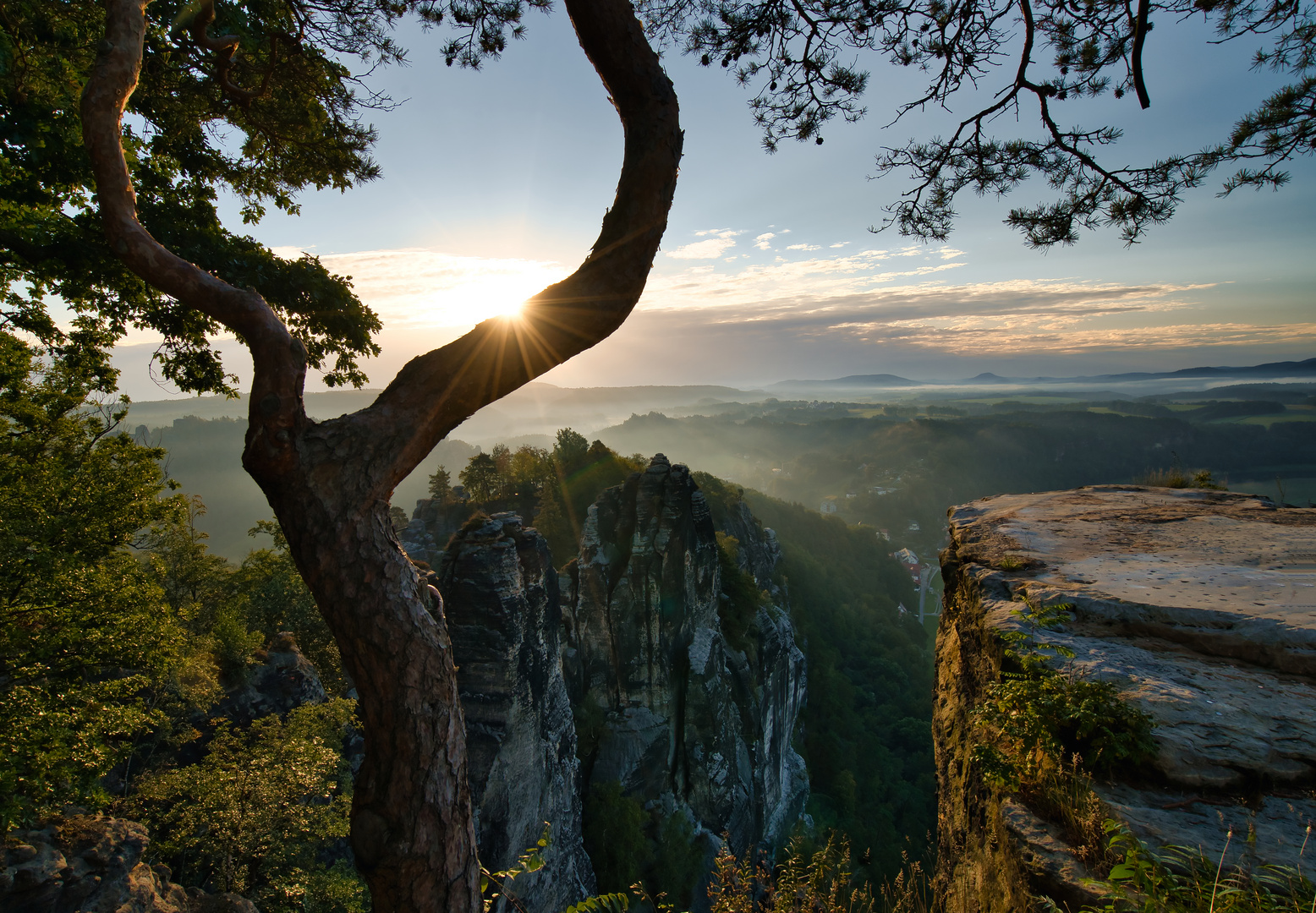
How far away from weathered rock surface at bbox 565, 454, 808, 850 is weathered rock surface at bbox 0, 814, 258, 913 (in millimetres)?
17611

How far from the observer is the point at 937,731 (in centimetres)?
519

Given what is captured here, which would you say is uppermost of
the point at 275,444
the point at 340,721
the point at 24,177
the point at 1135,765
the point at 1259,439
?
the point at 24,177

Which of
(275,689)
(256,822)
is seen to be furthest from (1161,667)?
(275,689)

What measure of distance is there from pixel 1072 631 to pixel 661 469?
23698 mm

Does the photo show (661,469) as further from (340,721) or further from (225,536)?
(225,536)

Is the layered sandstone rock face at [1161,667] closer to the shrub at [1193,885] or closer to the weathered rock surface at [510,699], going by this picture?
the shrub at [1193,885]

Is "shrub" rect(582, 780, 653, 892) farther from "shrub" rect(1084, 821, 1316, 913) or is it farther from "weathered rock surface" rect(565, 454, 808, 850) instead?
"shrub" rect(1084, 821, 1316, 913)

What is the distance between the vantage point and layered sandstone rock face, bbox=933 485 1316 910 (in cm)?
251

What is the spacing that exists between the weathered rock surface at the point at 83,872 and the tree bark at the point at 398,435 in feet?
31.3

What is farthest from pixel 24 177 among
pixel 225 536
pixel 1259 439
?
pixel 1259 439

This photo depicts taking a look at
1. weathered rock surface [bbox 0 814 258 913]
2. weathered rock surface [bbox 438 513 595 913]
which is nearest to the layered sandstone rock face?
weathered rock surface [bbox 0 814 258 913]

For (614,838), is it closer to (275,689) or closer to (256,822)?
(275,689)

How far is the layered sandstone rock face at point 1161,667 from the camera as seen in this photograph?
2.51 metres

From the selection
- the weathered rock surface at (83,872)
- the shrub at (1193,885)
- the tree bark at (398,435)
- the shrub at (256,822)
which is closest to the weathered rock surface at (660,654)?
the shrub at (256,822)
